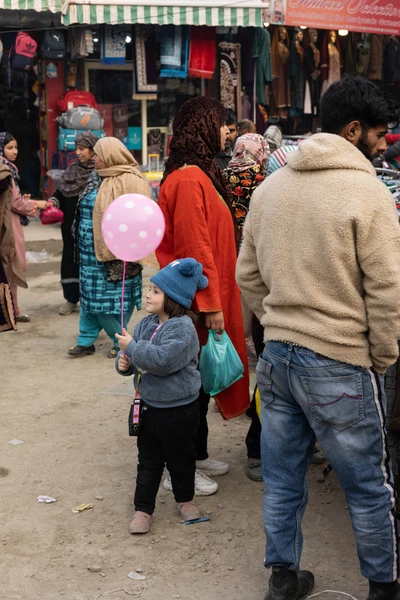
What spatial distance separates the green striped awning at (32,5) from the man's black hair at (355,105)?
912 cm

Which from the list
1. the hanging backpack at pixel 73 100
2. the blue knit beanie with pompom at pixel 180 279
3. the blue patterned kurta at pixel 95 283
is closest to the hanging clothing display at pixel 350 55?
the hanging backpack at pixel 73 100

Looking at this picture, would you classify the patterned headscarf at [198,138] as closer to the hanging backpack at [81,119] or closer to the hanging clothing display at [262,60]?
the hanging backpack at [81,119]

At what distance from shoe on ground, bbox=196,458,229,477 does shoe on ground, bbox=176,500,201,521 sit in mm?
442

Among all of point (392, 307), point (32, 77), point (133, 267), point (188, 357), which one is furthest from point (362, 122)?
point (32, 77)

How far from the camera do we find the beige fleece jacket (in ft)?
9.00

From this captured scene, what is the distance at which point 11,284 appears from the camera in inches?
289

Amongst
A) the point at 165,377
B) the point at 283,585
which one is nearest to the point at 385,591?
the point at 283,585

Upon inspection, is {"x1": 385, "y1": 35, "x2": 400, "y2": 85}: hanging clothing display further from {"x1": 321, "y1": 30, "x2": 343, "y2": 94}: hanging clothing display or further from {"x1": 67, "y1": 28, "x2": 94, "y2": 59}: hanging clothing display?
{"x1": 67, "y1": 28, "x2": 94, "y2": 59}: hanging clothing display

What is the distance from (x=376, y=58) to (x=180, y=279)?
12.6 metres

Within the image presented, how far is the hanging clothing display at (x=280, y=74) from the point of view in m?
14.2

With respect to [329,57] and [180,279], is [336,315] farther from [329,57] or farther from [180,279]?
[329,57]

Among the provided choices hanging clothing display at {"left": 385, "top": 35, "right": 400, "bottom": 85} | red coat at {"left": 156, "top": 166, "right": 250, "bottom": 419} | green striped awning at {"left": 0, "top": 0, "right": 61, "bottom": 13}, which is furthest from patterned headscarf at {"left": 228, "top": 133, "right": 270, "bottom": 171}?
hanging clothing display at {"left": 385, "top": 35, "right": 400, "bottom": 85}

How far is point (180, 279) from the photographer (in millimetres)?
3807

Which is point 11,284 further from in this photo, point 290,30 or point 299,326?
point 290,30
